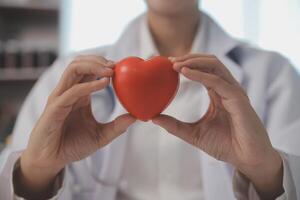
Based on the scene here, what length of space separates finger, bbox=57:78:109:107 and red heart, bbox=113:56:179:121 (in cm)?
4

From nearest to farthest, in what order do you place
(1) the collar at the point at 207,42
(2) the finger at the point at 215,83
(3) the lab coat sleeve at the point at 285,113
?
(2) the finger at the point at 215,83, (3) the lab coat sleeve at the point at 285,113, (1) the collar at the point at 207,42

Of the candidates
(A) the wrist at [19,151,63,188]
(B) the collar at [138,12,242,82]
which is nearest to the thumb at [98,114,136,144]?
(A) the wrist at [19,151,63,188]

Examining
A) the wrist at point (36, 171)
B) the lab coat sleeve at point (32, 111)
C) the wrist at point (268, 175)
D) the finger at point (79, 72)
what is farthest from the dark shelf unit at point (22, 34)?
the wrist at point (268, 175)

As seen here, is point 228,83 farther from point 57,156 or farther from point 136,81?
point 57,156

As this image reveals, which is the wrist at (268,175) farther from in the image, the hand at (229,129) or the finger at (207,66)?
the finger at (207,66)

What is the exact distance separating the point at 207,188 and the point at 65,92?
1.37 feet

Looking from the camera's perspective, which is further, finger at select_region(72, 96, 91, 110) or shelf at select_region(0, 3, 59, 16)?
shelf at select_region(0, 3, 59, 16)

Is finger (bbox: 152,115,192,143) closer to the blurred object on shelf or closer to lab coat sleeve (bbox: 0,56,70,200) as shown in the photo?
lab coat sleeve (bbox: 0,56,70,200)

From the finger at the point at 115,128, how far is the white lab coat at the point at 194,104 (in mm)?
149

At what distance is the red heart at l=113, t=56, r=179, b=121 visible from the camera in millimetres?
550

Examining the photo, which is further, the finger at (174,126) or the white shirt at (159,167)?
the white shirt at (159,167)

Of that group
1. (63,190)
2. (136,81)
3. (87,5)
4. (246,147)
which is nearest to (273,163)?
(246,147)

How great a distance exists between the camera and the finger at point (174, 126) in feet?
1.93

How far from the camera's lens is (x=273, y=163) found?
0.60m
